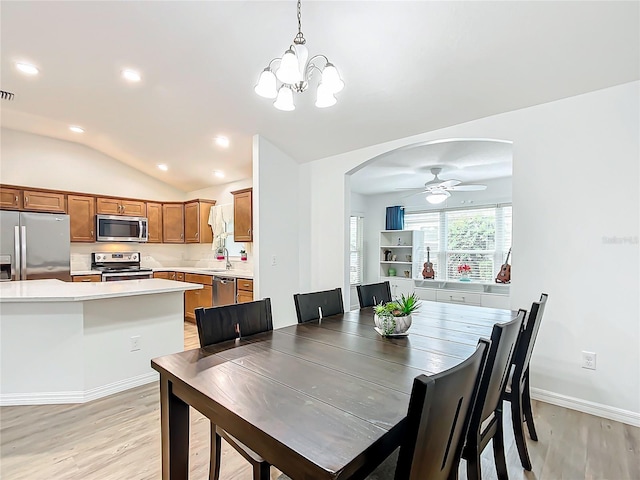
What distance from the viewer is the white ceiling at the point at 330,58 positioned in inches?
84.0

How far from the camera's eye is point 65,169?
207 inches

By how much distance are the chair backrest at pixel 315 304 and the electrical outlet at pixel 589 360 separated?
188cm

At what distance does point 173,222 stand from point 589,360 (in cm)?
→ 621

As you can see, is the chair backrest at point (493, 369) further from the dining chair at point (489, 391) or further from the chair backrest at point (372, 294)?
the chair backrest at point (372, 294)

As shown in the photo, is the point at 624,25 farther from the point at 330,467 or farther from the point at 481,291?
the point at 481,291

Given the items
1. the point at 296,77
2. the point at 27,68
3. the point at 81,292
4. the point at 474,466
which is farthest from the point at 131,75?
the point at 474,466

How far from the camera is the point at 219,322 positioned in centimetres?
171

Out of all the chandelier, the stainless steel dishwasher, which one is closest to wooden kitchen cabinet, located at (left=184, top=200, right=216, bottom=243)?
the stainless steel dishwasher

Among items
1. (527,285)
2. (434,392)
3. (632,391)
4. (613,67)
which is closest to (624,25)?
(613,67)

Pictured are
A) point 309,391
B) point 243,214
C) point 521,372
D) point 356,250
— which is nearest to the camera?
point 309,391

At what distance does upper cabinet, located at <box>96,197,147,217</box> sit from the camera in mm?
5406

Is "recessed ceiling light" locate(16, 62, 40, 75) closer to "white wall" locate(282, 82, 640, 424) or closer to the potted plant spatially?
the potted plant

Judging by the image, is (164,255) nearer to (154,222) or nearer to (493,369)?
(154,222)

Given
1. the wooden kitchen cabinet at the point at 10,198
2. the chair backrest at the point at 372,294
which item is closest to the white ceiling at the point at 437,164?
the chair backrest at the point at 372,294
